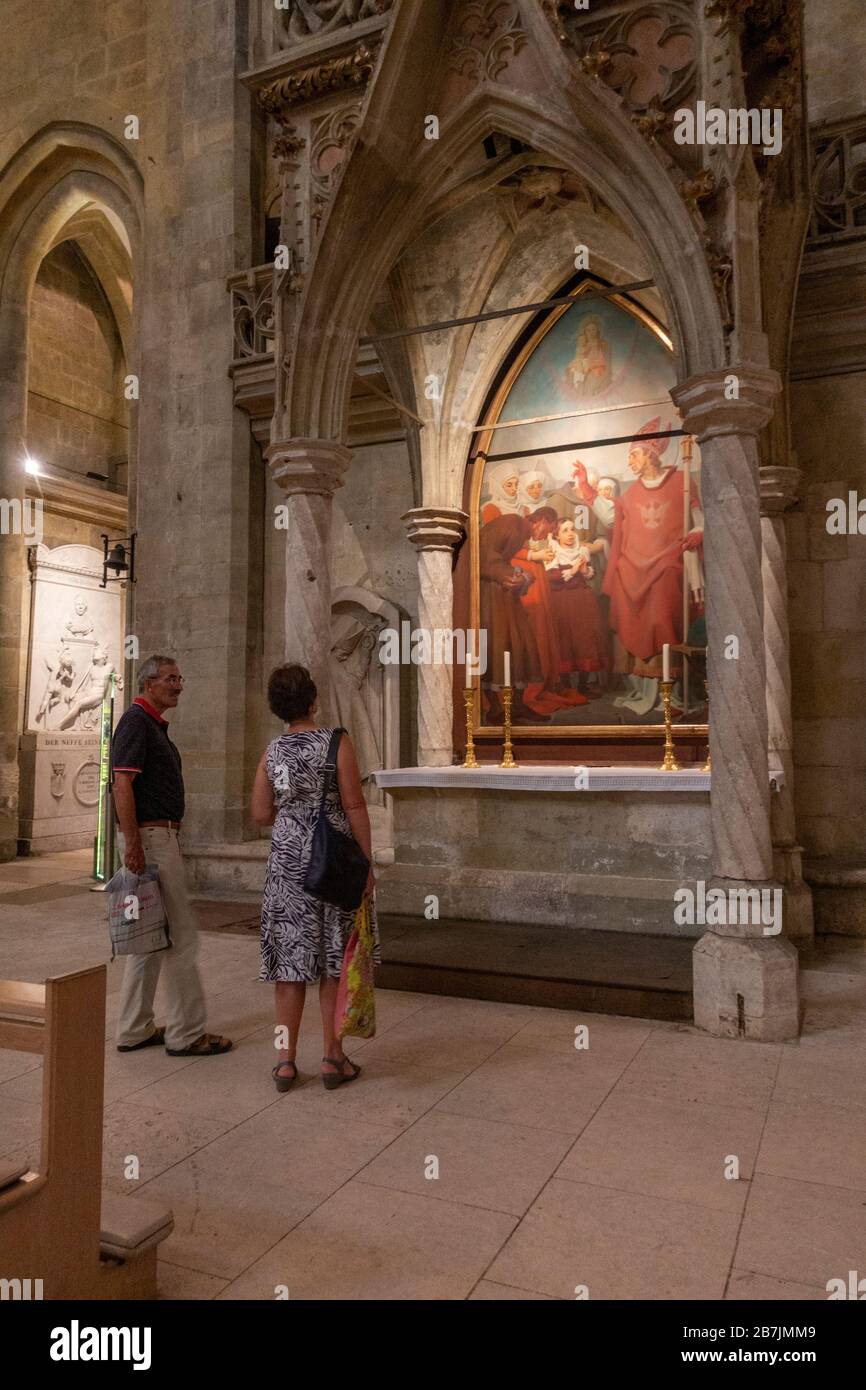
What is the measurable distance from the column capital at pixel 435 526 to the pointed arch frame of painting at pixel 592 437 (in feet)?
0.55

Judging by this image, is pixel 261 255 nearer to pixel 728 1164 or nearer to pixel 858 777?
pixel 858 777

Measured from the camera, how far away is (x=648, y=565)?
674 centimetres

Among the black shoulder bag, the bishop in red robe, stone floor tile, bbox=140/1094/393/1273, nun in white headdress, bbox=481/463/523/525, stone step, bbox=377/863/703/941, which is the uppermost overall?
nun in white headdress, bbox=481/463/523/525

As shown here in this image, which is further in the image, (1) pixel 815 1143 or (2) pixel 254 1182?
(1) pixel 815 1143

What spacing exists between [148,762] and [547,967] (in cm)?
226

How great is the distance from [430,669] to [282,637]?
140 centimetres

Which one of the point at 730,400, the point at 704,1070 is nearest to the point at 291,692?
the point at 704,1070

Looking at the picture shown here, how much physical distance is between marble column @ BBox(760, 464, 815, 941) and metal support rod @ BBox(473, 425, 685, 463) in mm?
981

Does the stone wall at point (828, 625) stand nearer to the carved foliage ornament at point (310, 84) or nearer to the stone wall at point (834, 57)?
the stone wall at point (834, 57)

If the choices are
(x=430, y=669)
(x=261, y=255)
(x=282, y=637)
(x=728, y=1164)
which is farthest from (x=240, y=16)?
(x=728, y=1164)

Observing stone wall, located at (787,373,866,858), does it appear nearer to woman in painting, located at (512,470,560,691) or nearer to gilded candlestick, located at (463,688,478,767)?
woman in painting, located at (512,470,560,691)

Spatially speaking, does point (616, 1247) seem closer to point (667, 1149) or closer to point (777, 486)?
point (667, 1149)

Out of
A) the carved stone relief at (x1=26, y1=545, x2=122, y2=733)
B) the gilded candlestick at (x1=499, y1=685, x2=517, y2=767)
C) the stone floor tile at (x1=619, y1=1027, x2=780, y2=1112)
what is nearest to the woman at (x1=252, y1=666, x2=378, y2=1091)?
the stone floor tile at (x1=619, y1=1027, x2=780, y2=1112)

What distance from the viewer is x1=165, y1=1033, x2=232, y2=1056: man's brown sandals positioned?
374cm
